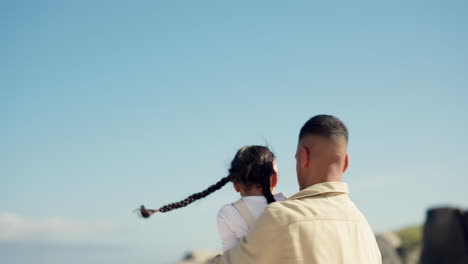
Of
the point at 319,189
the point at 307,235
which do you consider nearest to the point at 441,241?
the point at 319,189

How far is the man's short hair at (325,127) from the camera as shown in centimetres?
320

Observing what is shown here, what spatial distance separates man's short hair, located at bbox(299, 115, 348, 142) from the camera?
320 centimetres

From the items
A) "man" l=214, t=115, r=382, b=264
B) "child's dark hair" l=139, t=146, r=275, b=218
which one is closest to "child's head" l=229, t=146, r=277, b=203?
"child's dark hair" l=139, t=146, r=275, b=218

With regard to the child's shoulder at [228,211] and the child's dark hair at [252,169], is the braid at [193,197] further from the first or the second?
the child's shoulder at [228,211]

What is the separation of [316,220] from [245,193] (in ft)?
1.81

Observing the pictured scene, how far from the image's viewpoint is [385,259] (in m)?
20.6

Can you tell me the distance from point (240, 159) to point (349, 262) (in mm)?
885

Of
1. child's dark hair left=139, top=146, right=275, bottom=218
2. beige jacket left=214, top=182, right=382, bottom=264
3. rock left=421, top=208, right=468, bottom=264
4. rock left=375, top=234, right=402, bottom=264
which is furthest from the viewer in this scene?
rock left=375, top=234, right=402, bottom=264

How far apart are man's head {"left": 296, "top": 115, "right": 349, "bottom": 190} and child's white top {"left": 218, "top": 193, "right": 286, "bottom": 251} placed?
1.02 ft

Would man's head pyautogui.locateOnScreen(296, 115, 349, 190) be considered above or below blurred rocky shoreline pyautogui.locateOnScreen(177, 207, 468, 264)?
above

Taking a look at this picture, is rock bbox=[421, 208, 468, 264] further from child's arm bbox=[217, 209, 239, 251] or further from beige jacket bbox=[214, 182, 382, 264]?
child's arm bbox=[217, 209, 239, 251]

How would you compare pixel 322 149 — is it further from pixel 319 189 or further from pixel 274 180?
pixel 274 180

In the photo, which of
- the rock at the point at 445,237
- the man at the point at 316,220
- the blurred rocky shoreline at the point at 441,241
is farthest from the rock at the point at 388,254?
the man at the point at 316,220

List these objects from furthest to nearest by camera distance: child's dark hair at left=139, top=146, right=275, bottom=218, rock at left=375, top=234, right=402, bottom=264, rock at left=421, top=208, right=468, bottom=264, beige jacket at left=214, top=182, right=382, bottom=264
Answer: rock at left=375, top=234, right=402, bottom=264, rock at left=421, top=208, right=468, bottom=264, child's dark hair at left=139, top=146, right=275, bottom=218, beige jacket at left=214, top=182, right=382, bottom=264
